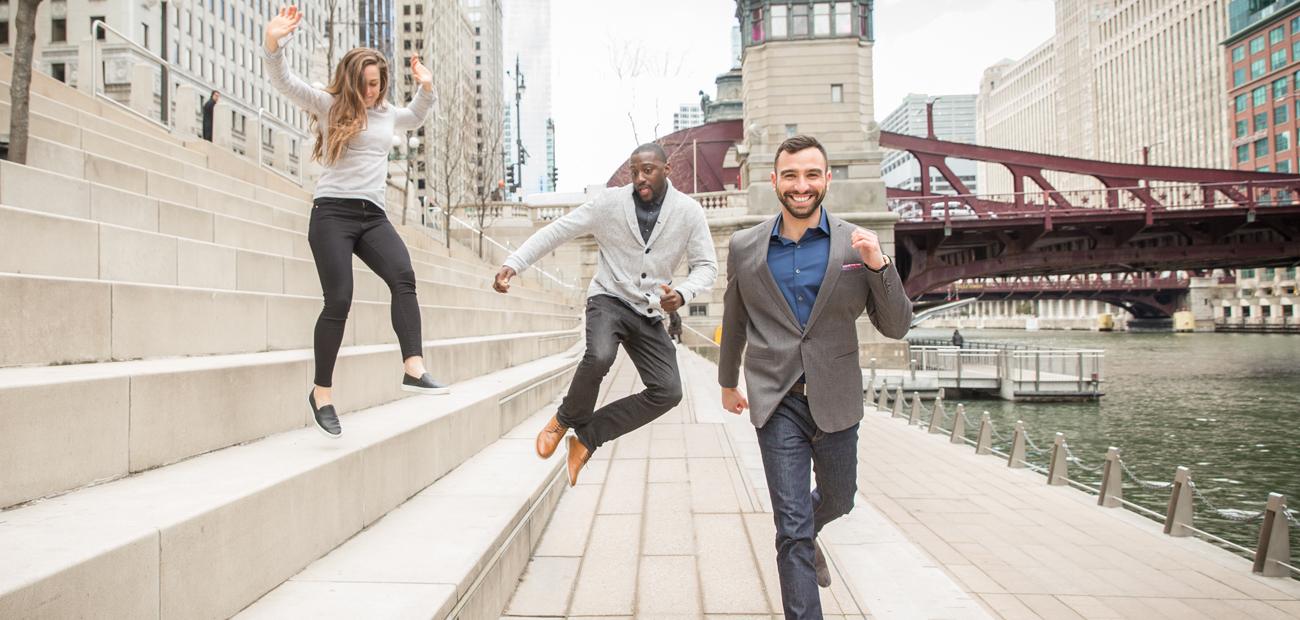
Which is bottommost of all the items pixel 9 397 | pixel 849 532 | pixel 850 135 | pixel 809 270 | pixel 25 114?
pixel 849 532

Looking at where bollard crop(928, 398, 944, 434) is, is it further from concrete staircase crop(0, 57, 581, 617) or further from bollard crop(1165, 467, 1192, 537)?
concrete staircase crop(0, 57, 581, 617)

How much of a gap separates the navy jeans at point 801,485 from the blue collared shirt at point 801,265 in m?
0.39

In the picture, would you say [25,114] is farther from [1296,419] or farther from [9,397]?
[1296,419]

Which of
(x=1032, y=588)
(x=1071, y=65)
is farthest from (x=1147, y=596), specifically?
(x=1071, y=65)

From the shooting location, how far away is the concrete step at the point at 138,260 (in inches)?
127

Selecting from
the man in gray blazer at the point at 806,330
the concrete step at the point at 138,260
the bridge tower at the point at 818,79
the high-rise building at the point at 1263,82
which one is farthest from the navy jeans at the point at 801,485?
the high-rise building at the point at 1263,82

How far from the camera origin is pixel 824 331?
129 inches

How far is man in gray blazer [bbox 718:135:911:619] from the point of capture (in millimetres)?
3207

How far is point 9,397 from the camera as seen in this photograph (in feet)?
6.63

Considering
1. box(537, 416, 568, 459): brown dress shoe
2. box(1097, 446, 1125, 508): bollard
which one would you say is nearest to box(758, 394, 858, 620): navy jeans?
box(537, 416, 568, 459): brown dress shoe

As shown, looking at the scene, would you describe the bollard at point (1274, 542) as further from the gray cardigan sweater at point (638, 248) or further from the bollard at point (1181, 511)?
the gray cardigan sweater at point (638, 248)

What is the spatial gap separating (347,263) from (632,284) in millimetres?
1462

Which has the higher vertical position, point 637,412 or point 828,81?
point 828,81

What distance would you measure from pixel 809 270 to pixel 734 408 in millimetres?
780
